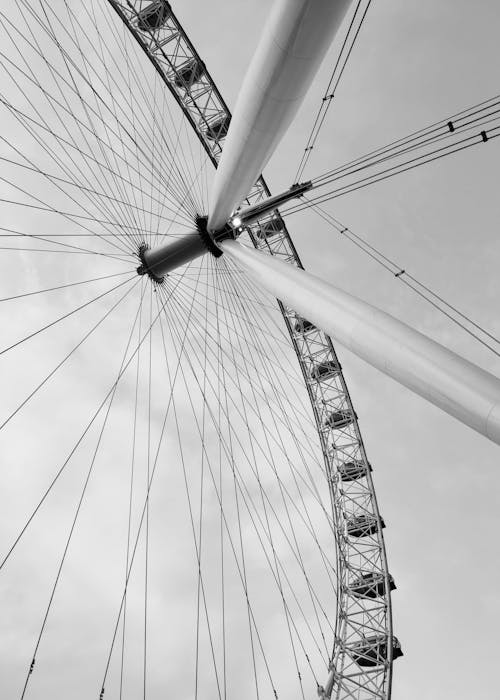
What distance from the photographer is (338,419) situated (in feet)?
92.1

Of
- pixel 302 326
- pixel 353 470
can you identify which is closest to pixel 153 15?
pixel 302 326

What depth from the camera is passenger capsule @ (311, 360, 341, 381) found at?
92.3 feet

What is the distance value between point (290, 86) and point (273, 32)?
0.82m

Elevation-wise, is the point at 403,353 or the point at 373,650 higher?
the point at 373,650

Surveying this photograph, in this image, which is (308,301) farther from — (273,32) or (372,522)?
(372,522)

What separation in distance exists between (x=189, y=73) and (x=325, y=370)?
54.4ft

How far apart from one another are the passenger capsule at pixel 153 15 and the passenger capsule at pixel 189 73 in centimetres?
183

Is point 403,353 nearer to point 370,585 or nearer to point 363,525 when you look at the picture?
point 363,525

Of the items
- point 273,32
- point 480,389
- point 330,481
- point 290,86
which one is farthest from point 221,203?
point 330,481

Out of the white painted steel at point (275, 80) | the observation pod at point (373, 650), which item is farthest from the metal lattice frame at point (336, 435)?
the white painted steel at point (275, 80)

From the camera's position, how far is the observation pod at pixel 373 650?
24.0 metres

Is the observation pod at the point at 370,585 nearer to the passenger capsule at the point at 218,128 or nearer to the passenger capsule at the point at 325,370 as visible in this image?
the passenger capsule at the point at 325,370

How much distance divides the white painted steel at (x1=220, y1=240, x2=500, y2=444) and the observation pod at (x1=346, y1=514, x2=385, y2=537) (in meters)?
22.2

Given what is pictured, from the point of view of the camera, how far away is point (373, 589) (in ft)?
84.3
